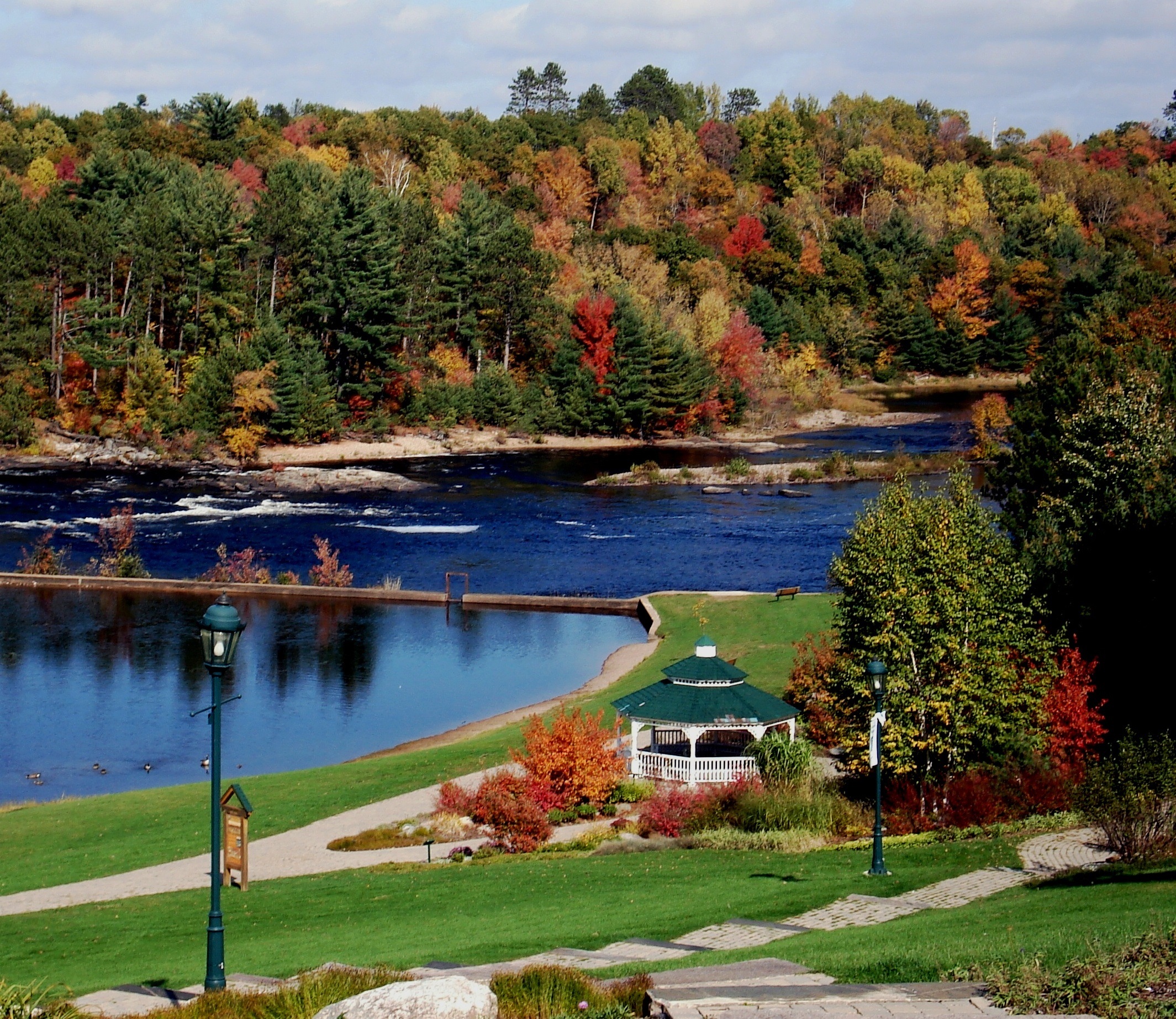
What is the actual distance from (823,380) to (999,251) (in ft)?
156

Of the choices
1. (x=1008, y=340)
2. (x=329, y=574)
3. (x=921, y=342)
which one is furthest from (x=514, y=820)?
(x=1008, y=340)

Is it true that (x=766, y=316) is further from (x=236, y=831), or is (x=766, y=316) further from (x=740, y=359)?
(x=236, y=831)

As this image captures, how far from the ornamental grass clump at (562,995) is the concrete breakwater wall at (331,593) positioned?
42918 millimetres

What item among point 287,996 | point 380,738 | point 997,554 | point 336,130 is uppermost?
point 336,130

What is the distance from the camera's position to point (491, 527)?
241 feet

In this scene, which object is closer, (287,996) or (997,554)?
(287,996)

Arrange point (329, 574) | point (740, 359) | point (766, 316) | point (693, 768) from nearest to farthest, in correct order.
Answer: point (693, 768) < point (329, 574) < point (740, 359) < point (766, 316)

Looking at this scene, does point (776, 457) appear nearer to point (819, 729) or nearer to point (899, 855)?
point (819, 729)

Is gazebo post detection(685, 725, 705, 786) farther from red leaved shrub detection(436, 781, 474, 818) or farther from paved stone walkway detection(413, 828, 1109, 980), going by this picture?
paved stone walkway detection(413, 828, 1109, 980)

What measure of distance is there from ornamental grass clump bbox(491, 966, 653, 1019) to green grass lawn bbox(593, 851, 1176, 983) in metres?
1.98

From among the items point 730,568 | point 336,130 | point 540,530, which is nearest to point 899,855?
point 730,568

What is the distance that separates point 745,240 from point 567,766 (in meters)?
127

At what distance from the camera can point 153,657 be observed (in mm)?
48844

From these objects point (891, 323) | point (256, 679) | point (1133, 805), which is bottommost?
point (256, 679)
